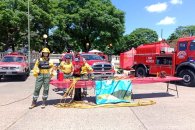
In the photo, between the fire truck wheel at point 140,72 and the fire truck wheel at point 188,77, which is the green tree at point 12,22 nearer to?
the fire truck wheel at point 140,72

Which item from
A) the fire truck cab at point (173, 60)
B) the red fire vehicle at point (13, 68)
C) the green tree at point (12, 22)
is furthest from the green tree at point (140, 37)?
the red fire vehicle at point (13, 68)

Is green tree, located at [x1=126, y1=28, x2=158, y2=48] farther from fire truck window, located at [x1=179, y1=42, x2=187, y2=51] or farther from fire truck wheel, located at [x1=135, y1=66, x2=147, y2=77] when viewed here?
fire truck window, located at [x1=179, y1=42, x2=187, y2=51]

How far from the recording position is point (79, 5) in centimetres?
5572

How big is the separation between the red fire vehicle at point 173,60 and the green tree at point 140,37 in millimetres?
89727

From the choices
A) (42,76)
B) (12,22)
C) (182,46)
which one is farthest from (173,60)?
(12,22)

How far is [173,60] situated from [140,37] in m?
96.5

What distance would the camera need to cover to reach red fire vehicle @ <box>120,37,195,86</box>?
18.2m

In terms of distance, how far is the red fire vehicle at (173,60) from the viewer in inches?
717

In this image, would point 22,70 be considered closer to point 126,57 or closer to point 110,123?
point 126,57

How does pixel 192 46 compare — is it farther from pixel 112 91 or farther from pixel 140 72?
pixel 112 91

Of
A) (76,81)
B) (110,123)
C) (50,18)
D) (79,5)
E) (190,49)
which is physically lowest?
(110,123)

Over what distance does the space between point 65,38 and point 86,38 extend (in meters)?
5.06

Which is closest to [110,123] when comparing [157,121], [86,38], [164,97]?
[157,121]

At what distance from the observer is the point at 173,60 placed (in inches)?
758
